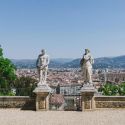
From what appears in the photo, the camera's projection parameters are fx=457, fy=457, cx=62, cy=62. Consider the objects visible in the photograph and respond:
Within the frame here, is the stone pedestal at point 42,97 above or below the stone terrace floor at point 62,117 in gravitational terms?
above

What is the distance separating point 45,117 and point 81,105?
2939 millimetres

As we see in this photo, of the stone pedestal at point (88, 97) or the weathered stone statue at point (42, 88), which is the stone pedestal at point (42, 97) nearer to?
the weathered stone statue at point (42, 88)

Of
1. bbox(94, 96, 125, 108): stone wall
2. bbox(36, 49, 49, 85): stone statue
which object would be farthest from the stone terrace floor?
bbox(36, 49, 49, 85): stone statue

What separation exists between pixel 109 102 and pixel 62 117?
11.3ft

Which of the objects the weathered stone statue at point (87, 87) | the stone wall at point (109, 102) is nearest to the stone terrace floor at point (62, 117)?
the stone wall at point (109, 102)

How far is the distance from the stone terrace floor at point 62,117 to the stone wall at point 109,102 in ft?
1.51

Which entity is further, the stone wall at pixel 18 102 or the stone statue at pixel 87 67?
the stone wall at pixel 18 102

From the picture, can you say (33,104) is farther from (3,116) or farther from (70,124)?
(70,124)

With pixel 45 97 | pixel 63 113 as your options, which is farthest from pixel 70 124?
pixel 45 97

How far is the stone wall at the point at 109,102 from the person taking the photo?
21.5 meters

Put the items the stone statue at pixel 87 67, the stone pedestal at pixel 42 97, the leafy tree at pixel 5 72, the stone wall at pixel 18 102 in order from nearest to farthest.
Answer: the stone statue at pixel 87 67 < the stone pedestal at pixel 42 97 < the stone wall at pixel 18 102 < the leafy tree at pixel 5 72

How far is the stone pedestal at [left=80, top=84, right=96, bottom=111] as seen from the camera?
21.2 metres

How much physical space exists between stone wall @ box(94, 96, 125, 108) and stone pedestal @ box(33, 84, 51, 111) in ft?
7.58

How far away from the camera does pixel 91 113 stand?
2031 centimetres
